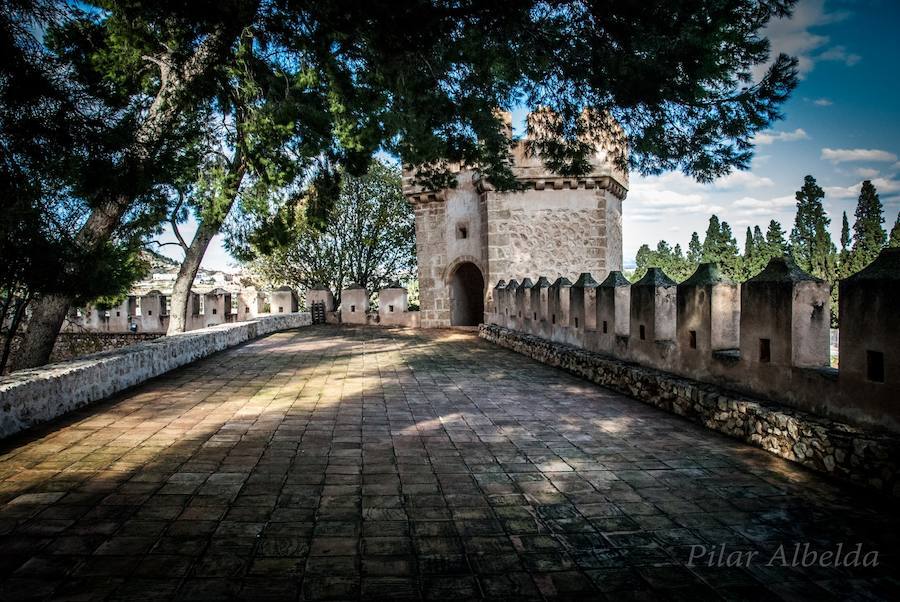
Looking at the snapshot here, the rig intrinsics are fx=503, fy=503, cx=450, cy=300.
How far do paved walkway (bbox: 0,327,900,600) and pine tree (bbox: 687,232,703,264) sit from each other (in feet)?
85.8

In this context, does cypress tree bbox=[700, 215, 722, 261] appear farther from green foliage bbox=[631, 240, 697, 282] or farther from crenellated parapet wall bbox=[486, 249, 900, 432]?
crenellated parapet wall bbox=[486, 249, 900, 432]

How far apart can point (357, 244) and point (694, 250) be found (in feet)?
63.6

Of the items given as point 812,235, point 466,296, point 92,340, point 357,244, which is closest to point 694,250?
point 812,235

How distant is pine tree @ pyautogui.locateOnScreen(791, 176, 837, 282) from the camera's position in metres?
21.6

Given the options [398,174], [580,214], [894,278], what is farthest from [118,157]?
[398,174]

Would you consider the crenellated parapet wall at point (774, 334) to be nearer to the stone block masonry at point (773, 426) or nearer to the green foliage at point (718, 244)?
the stone block masonry at point (773, 426)

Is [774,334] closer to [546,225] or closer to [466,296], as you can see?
[546,225]

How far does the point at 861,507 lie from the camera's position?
2936 mm

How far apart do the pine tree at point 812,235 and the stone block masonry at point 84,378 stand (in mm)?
23747

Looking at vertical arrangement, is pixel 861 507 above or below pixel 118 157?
below

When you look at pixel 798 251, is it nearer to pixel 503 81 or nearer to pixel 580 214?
pixel 580 214

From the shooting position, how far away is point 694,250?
2903 centimetres

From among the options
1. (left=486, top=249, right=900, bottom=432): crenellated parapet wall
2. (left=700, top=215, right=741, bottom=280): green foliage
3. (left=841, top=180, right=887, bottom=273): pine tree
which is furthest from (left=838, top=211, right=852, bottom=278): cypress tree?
(left=486, top=249, right=900, bottom=432): crenellated parapet wall

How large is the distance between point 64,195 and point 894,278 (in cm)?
644
